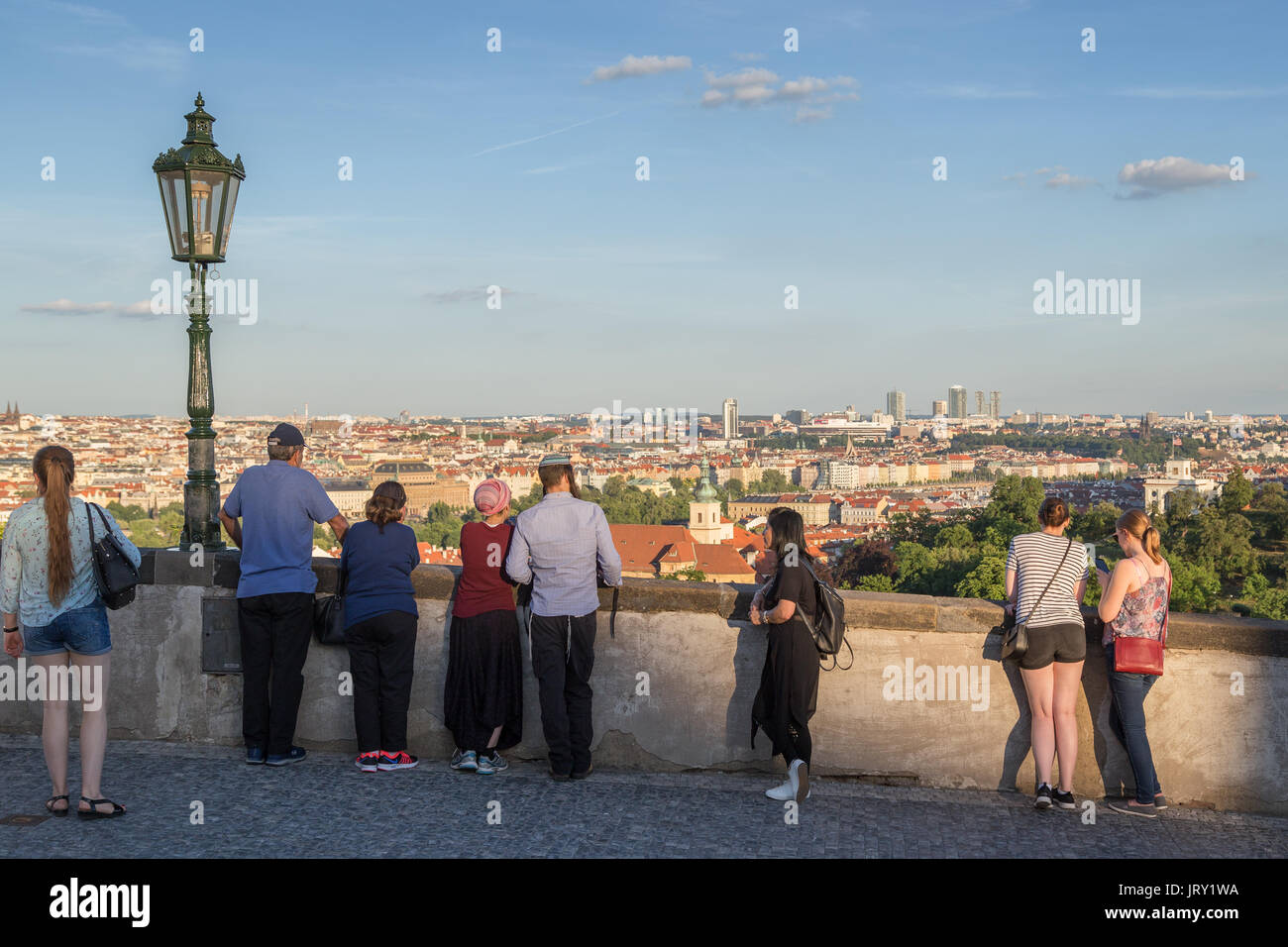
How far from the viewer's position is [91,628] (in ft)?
15.5

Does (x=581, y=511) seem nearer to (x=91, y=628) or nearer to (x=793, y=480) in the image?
(x=91, y=628)

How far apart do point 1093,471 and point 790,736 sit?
17516 centimetres

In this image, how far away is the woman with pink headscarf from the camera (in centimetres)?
546

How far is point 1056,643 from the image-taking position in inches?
195

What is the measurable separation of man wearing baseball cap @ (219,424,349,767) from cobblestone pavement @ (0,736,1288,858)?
0.23 m

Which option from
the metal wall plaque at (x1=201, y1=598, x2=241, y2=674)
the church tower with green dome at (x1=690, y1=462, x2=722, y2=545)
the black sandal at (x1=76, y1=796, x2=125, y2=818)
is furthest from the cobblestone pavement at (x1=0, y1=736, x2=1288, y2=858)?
the church tower with green dome at (x1=690, y1=462, x2=722, y2=545)

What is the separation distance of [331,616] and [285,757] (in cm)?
68

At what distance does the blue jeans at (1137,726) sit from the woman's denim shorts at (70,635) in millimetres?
4131

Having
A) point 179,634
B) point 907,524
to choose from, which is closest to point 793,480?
point 907,524

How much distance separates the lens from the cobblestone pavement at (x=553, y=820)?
441cm

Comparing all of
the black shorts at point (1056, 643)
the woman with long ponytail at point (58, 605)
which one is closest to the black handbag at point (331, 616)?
the woman with long ponytail at point (58, 605)

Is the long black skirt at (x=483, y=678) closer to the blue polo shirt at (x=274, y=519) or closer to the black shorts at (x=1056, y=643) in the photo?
the blue polo shirt at (x=274, y=519)

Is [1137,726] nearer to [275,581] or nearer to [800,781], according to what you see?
[800,781]

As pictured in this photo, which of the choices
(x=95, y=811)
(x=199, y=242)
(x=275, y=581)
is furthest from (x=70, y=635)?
(x=199, y=242)
